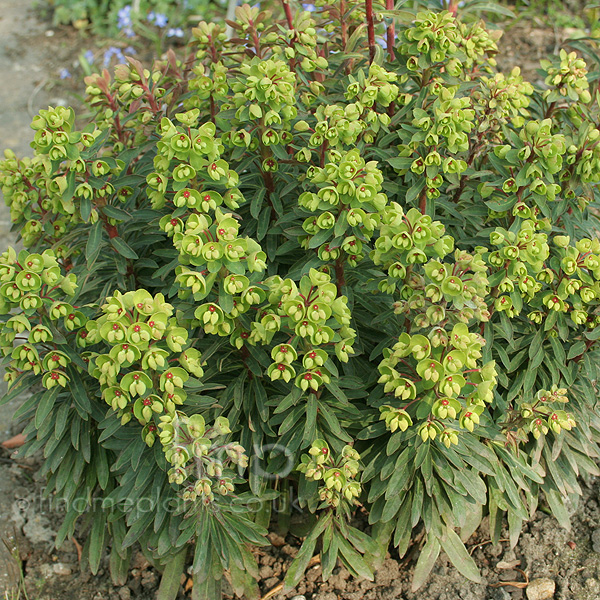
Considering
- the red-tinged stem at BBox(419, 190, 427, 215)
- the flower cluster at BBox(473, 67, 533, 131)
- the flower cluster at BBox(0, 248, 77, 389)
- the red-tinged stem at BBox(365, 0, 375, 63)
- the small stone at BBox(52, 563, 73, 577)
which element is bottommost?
the small stone at BBox(52, 563, 73, 577)

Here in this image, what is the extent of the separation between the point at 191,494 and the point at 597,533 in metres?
2.00

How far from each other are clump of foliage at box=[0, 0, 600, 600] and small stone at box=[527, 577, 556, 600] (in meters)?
0.25

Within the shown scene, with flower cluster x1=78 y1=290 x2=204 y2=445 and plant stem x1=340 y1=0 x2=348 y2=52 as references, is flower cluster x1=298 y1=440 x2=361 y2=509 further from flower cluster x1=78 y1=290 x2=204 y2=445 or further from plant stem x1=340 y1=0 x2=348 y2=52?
plant stem x1=340 y1=0 x2=348 y2=52

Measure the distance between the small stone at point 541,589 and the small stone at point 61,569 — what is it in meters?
2.13

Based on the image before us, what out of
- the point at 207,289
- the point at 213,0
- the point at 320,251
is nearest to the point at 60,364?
the point at 207,289

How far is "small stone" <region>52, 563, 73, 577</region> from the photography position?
3293 millimetres

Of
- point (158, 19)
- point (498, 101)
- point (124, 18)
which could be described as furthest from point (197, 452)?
point (124, 18)

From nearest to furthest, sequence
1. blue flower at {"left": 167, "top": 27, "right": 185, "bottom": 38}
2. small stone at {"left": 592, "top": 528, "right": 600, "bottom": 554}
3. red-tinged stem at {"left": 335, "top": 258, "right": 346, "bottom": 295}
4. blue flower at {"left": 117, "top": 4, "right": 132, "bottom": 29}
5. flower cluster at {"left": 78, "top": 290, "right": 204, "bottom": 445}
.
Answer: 1. flower cluster at {"left": 78, "top": 290, "right": 204, "bottom": 445}
2. red-tinged stem at {"left": 335, "top": 258, "right": 346, "bottom": 295}
3. small stone at {"left": 592, "top": 528, "right": 600, "bottom": 554}
4. blue flower at {"left": 167, "top": 27, "right": 185, "bottom": 38}
5. blue flower at {"left": 117, "top": 4, "right": 132, "bottom": 29}

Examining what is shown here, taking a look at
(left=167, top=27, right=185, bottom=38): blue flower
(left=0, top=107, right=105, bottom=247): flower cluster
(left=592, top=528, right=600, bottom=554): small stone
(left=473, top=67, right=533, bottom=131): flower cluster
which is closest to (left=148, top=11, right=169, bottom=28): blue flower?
(left=167, top=27, right=185, bottom=38): blue flower

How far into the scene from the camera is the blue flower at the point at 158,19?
665cm

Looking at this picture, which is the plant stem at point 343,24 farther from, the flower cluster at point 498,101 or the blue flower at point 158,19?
the blue flower at point 158,19

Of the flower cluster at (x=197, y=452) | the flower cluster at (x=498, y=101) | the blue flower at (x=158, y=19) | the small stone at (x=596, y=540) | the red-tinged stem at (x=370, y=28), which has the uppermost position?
the red-tinged stem at (x=370, y=28)

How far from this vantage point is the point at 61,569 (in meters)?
3.30

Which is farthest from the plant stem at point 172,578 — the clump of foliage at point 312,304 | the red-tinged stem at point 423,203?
the red-tinged stem at point 423,203
